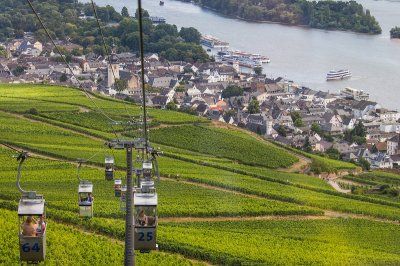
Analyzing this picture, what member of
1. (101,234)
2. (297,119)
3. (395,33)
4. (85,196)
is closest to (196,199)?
(101,234)

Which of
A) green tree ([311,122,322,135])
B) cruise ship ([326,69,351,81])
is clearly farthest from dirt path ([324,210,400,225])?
cruise ship ([326,69,351,81])

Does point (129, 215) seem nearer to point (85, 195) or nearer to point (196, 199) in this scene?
point (85, 195)

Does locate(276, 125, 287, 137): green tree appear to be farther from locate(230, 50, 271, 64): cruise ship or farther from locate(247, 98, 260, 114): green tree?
locate(230, 50, 271, 64): cruise ship

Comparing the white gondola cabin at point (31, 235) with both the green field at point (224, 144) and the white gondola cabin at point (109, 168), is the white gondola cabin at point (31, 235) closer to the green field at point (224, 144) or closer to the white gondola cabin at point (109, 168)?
the white gondola cabin at point (109, 168)

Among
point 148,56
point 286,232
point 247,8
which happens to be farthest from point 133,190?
point 247,8

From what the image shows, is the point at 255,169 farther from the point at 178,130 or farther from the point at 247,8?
the point at 247,8

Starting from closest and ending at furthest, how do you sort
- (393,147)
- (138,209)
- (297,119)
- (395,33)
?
(138,209), (393,147), (297,119), (395,33)

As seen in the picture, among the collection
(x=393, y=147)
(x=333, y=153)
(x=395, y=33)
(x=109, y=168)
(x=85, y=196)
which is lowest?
(x=393, y=147)
